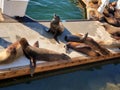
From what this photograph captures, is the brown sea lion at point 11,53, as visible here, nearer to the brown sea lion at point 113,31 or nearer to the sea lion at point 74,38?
the sea lion at point 74,38

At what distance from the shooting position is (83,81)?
27.4 feet

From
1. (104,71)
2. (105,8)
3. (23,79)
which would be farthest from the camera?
(105,8)

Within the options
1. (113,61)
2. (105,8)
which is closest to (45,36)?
(113,61)

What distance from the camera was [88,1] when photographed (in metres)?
13.4

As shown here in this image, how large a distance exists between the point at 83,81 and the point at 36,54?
1.91 m

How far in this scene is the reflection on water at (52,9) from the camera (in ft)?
38.9

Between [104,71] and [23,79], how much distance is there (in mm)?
3081

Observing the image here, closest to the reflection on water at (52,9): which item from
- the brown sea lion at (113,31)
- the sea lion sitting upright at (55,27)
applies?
the brown sea lion at (113,31)

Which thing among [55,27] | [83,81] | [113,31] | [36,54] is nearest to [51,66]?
[36,54]

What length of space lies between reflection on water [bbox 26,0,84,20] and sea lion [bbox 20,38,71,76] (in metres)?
4.04

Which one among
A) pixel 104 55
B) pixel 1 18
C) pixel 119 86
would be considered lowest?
pixel 119 86

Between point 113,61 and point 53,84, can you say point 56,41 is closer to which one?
point 53,84

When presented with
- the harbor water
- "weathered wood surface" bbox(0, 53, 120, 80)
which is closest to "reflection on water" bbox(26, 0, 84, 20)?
"weathered wood surface" bbox(0, 53, 120, 80)

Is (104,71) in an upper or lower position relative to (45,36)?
lower
